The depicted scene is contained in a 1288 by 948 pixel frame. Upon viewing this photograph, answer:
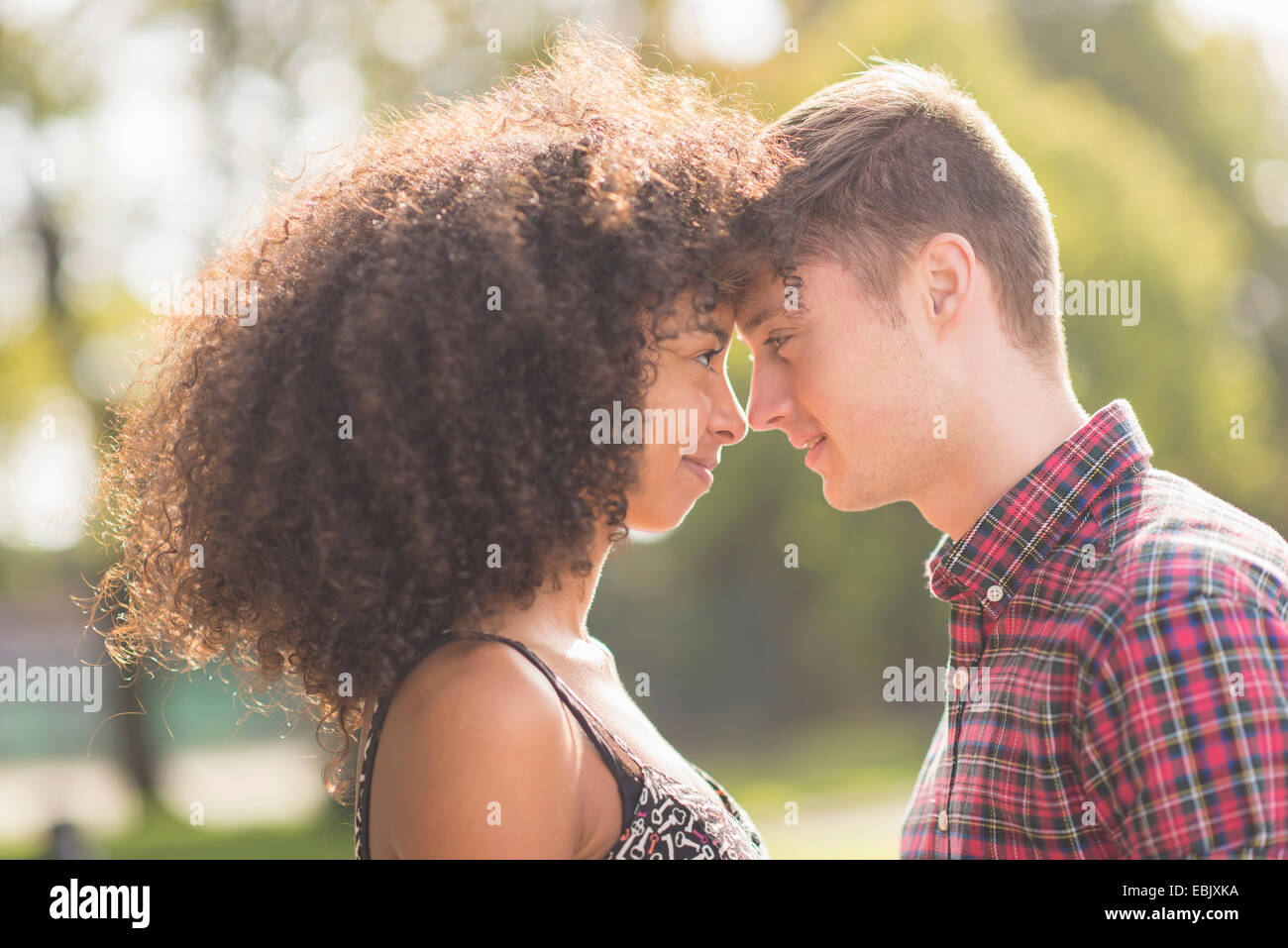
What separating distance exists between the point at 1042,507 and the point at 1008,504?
9cm

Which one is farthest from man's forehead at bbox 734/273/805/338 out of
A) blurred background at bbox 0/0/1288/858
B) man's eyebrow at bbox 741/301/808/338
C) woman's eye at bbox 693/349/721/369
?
blurred background at bbox 0/0/1288/858

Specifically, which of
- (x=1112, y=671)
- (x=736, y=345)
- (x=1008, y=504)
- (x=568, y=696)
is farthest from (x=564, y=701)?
(x=736, y=345)

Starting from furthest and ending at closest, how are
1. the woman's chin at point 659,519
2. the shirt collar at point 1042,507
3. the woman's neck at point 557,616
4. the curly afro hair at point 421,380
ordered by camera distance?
the woman's chin at point 659,519 < the shirt collar at point 1042,507 < the woman's neck at point 557,616 < the curly afro hair at point 421,380

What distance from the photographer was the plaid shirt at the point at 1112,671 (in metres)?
2.02

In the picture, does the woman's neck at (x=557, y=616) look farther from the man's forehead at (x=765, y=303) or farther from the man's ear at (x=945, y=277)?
the man's ear at (x=945, y=277)

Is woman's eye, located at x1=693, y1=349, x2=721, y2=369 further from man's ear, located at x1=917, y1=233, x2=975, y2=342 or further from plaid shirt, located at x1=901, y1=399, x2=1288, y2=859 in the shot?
plaid shirt, located at x1=901, y1=399, x2=1288, y2=859

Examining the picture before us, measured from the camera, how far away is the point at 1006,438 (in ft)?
9.27

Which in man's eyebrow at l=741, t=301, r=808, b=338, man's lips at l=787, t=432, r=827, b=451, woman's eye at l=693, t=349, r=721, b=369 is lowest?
man's lips at l=787, t=432, r=827, b=451

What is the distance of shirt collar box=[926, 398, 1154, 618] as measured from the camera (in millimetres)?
2598

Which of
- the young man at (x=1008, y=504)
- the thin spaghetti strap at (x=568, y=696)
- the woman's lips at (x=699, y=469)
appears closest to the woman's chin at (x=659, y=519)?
the woman's lips at (x=699, y=469)

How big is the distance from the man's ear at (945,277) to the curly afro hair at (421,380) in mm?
530

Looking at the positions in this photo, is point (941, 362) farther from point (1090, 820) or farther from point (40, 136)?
point (40, 136)

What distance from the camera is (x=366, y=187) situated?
253 centimetres

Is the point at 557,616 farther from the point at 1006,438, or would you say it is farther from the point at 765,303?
the point at 1006,438
